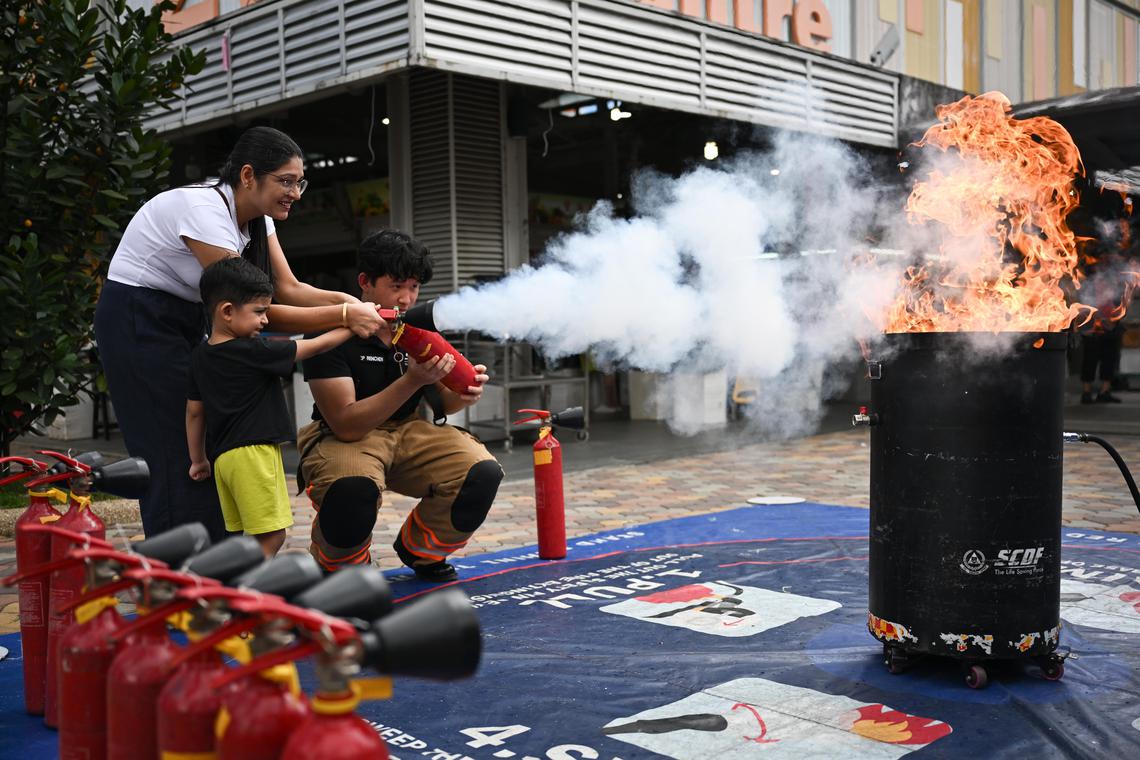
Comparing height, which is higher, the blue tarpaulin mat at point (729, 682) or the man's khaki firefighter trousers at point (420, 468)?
the man's khaki firefighter trousers at point (420, 468)

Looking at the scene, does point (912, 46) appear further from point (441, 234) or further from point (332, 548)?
point (332, 548)

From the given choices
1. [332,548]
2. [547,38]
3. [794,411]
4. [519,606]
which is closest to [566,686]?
[519,606]

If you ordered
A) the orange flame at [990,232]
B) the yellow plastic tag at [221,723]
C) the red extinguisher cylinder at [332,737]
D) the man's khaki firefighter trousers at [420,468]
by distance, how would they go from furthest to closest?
1. the man's khaki firefighter trousers at [420,468]
2. the orange flame at [990,232]
3. the yellow plastic tag at [221,723]
4. the red extinguisher cylinder at [332,737]

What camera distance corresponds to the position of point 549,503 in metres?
4.81

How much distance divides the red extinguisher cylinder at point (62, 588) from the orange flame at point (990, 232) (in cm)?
245

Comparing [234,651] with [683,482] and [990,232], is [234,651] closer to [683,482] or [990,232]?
[990,232]

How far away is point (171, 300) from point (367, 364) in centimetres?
102

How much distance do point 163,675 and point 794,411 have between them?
1256 centimetres

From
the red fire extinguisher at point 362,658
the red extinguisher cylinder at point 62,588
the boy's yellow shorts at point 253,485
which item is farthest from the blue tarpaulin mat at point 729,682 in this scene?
the red fire extinguisher at point 362,658

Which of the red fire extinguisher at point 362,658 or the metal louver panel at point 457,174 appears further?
the metal louver panel at point 457,174

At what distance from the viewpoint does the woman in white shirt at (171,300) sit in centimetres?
327

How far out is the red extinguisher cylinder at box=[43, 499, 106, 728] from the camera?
2.59m

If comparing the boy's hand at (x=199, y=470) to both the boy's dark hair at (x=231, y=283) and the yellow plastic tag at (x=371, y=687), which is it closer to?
the boy's dark hair at (x=231, y=283)

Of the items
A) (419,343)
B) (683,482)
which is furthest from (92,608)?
(683,482)
